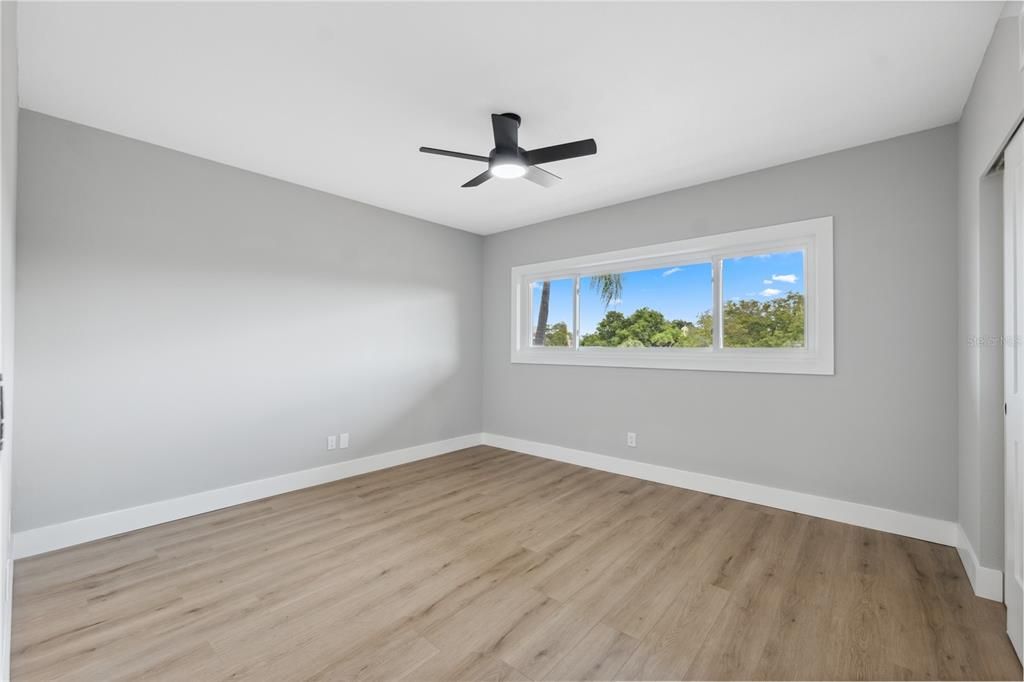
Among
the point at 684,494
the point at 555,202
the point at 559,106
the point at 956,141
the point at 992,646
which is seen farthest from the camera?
the point at 555,202

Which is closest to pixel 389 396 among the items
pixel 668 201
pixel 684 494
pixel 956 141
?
pixel 684 494

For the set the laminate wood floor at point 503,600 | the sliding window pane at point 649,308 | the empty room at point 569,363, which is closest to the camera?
the laminate wood floor at point 503,600

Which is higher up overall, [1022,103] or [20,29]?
[20,29]

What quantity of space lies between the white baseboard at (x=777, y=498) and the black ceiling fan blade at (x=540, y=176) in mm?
2585

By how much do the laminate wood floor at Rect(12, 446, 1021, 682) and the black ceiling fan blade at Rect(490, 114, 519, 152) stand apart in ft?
7.77

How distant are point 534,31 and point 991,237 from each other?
7.82ft

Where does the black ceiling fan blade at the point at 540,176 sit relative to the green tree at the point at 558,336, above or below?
above

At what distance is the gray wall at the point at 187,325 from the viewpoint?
2.66 metres

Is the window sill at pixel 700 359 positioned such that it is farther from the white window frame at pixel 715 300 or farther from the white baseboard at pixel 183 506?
the white baseboard at pixel 183 506

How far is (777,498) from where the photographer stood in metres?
3.33

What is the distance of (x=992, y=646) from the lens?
1.85 meters

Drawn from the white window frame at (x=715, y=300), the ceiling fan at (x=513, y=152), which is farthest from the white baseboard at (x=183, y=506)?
the ceiling fan at (x=513, y=152)

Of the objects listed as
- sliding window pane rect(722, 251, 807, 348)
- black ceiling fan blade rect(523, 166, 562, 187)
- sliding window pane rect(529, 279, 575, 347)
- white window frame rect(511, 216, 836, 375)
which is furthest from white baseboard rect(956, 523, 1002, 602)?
sliding window pane rect(529, 279, 575, 347)

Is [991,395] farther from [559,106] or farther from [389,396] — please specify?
[389,396]
